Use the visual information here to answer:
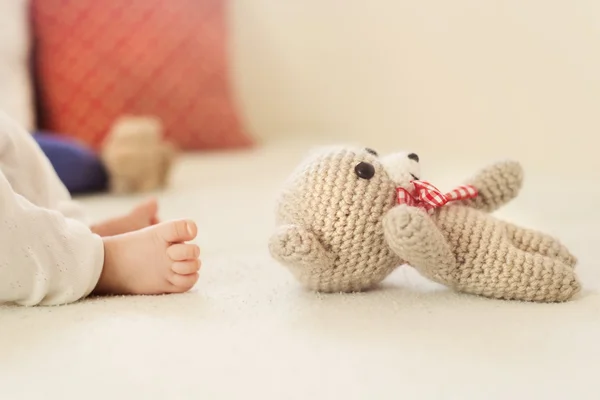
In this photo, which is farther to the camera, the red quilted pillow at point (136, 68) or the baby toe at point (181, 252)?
the red quilted pillow at point (136, 68)

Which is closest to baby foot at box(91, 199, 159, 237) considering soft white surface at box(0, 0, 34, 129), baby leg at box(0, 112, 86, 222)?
baby leg at box(0, 112, 86, 222)

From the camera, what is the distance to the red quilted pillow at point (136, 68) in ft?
5.75

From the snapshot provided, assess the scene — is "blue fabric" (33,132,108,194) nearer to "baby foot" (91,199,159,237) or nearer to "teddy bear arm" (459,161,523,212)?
"baby foot" (91,199,159,237)

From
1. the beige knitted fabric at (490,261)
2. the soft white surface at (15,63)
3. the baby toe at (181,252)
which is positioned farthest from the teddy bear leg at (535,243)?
the soft white surface at (15,63)

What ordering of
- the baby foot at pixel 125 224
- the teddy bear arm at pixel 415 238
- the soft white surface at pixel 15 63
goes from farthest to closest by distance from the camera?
the soft white surface at pixel 15 63 → the baby foot at pixel 125 224 → the teddy bear arm at pixel 415 238

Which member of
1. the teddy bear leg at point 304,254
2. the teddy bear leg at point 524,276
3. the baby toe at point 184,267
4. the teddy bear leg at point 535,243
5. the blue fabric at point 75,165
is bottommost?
the blue fabric at point 75,165

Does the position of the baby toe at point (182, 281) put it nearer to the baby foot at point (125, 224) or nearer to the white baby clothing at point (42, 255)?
the white baby clothing at point (42, 255)

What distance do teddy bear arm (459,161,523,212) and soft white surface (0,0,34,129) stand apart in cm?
116

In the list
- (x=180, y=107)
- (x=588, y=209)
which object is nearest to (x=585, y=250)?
(x=588, y=209)

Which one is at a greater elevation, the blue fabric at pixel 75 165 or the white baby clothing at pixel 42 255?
the white baby clothing at pixel 42 255

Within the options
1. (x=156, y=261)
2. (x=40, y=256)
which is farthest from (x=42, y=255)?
(x=156, y=261)

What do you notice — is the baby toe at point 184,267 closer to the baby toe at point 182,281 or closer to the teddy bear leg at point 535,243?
the baby toe at point 182,281

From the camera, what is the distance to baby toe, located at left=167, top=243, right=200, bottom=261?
0.74 metres

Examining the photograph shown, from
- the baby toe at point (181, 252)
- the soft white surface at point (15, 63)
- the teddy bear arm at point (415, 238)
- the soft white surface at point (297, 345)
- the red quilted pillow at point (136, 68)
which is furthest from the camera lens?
the red quilted pillow at point (136, 68)
